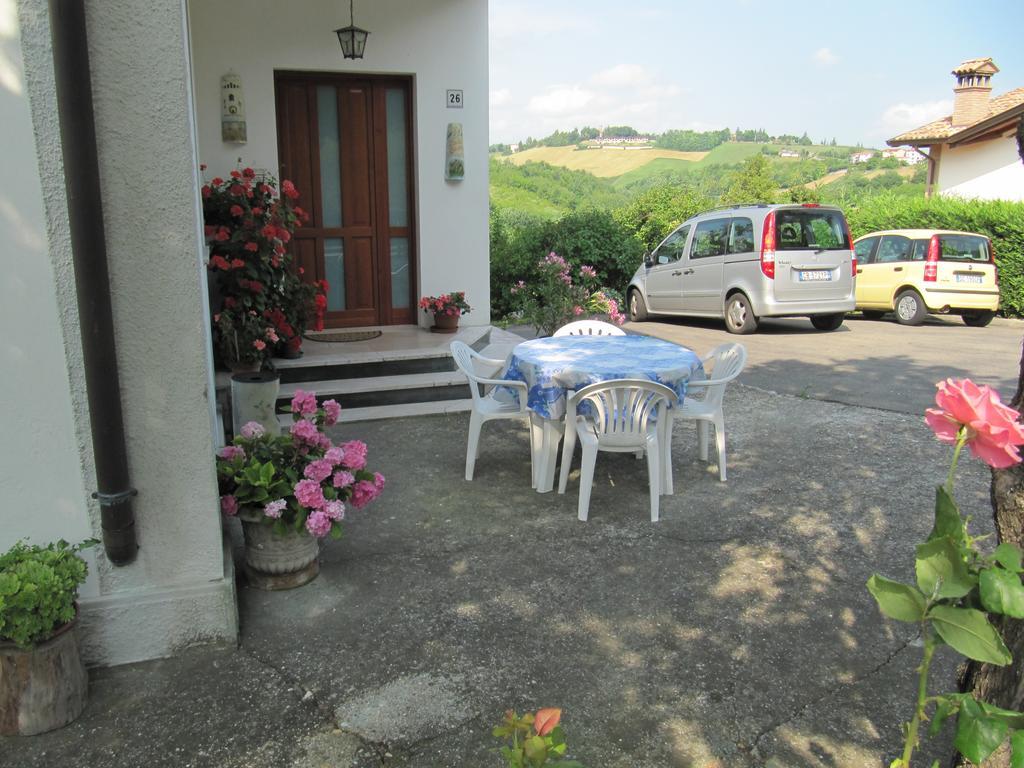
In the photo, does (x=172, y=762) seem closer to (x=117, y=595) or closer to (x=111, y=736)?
(x=111, y=736)

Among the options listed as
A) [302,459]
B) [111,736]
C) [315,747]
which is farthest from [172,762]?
[302,459]

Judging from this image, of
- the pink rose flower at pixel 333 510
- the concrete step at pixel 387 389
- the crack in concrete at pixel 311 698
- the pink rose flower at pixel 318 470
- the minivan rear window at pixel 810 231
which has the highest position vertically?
the minivan rear window at pixel 810 231

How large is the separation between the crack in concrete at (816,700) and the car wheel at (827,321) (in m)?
9.48

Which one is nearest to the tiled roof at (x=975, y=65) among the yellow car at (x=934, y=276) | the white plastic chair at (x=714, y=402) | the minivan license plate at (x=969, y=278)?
the yellow car at (x=934, y=276)

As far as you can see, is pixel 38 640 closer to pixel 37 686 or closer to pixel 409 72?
pixel 37 686

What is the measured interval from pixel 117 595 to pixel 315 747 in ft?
3.26

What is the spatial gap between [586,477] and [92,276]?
8.65ft

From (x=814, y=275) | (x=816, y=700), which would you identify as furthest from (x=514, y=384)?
(x=814, y=275)

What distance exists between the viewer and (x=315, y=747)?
2.44m

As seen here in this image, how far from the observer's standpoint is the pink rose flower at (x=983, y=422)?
1313 millimetres

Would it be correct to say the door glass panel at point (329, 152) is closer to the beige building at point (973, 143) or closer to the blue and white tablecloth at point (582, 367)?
the blue and white tablecloth at point (582, 367)

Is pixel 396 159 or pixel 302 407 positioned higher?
pixel 396 159

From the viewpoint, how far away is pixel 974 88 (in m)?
20.6

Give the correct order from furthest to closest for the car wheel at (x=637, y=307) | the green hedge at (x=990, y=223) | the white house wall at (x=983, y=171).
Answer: the white house wall at (x=983, y=171), the green hedge at (x=990, y=223), the car wheel at (x=637, y=307)
